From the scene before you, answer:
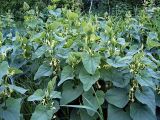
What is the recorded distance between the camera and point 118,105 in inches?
89.7

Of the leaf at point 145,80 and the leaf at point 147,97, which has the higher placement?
the leaf at point 145,80

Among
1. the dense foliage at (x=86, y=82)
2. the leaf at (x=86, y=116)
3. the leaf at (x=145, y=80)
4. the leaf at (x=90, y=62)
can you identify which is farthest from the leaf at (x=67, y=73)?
the leaf at (x=145, y=80)

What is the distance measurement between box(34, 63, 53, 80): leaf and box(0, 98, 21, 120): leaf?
320 mm

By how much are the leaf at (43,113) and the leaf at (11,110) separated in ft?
0.34

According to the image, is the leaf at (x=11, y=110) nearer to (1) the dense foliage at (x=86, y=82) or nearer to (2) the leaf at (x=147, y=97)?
(1) the dense foliage at (x=86, y=82)

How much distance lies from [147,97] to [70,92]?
0.47 metres

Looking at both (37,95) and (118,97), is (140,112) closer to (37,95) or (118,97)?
(118,97)

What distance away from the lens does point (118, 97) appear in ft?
7.54

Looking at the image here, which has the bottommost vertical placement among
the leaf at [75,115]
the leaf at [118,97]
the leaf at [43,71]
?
the leaf at [75,115]

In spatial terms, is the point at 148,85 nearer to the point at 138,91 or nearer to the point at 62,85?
the point at 138,91

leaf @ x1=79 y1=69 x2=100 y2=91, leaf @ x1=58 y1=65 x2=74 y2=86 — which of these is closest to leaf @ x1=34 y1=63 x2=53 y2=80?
leaf @ x1=58 y1=65 x2=74 y2=86

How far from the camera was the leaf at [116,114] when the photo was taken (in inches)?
90.2

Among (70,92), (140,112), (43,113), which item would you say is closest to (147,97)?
(140,112)

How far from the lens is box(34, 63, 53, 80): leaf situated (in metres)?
2.43
